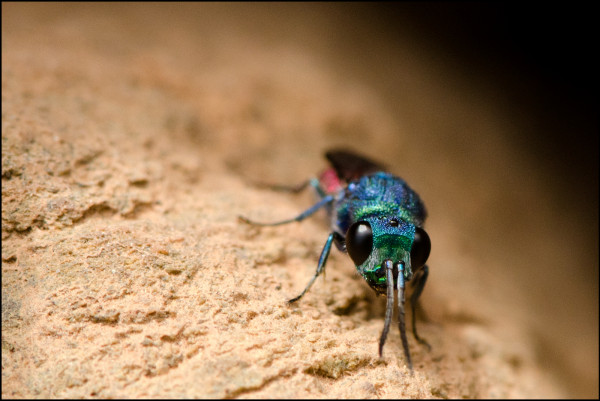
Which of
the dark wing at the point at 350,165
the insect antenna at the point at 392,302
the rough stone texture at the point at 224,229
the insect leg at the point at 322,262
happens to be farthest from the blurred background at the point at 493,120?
the insect antenna at the point at 392,302

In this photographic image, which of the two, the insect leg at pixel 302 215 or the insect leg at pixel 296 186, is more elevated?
the insect leg at pixel 296 186

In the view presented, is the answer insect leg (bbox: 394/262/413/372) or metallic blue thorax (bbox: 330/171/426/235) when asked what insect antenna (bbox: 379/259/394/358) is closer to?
insect leg (bbox: 394/262/413/372)

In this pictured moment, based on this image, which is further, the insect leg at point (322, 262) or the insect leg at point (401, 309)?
the insect leg at point (322, 262)

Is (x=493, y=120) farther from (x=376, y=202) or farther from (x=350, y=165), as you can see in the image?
(x=376, y=202)

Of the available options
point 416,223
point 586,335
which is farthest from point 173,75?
point 586,335

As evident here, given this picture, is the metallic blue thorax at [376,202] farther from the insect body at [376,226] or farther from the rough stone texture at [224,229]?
the rough stone texture at [224,229]

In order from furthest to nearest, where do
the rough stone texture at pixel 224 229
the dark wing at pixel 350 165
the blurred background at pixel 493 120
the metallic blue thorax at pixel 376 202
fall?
the blurred background at pixel 493 120 → the dark wing at pixel 350 165 → the metallic blue thorax at pixel 376 202 → the rough stone texture at pixel 224 229

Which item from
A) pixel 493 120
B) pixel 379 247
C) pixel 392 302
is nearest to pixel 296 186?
pixel 379 247
